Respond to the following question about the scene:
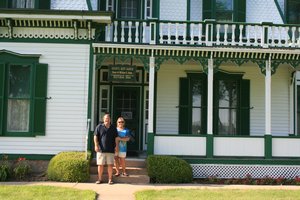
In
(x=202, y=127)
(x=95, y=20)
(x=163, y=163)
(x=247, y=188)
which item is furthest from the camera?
(x=202, y=127)

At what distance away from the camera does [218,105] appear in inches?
650

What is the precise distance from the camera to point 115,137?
40.3 ft

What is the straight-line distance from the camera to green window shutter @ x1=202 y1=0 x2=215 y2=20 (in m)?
16.4

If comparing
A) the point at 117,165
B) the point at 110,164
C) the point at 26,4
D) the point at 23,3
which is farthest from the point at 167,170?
the point at 23,3

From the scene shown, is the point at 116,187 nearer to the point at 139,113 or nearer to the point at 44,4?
the point at 139,113

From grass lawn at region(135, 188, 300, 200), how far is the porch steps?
179cm

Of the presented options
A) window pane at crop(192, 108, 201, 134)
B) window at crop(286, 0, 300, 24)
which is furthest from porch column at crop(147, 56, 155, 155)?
window at crop(286, 0, 300, 24)

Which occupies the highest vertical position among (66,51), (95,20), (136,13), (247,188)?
(136,13)

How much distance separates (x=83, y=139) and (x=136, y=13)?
19.3ft

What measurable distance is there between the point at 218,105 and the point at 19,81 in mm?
7542

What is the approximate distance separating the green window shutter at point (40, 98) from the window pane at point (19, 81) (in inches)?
14.1

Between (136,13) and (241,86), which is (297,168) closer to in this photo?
(241,86)

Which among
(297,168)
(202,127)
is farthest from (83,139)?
(297,168)

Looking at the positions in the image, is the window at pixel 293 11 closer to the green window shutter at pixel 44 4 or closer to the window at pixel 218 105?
the window at pixel 218 105
